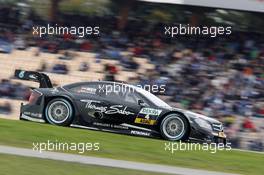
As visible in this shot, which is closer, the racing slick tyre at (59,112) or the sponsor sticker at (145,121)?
the sponsor sticker at (145,121)

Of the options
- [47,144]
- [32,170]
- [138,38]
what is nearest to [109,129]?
[47,144]

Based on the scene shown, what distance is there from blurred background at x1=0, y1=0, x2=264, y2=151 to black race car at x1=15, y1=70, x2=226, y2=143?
4.61m

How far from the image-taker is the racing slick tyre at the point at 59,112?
12531 millimetres

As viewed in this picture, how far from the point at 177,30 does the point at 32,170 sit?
1551 centimetres

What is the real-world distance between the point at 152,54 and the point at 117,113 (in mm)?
8873

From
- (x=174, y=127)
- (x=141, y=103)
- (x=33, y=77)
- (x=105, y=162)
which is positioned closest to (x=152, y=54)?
(x=33, y=77)

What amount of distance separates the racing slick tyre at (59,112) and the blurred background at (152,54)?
5682 millimetres

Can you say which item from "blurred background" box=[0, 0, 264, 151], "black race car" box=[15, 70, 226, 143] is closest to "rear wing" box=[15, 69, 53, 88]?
"black race car" box=[15, 70, 226, 143]

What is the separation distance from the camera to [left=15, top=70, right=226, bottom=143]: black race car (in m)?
12.2

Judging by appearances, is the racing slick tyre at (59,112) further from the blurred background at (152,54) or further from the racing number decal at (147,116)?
the blurred background at (152,54)

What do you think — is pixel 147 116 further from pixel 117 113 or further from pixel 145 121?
pixel 117 113

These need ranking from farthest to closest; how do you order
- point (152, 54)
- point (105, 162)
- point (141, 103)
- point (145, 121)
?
point (152, 54), point (141, 103), point (145, 121), point (105, 162)

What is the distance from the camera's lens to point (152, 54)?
21094 mm

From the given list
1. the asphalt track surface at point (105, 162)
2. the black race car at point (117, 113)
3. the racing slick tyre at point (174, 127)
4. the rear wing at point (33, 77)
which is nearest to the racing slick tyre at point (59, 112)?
the black race car at point (117, 113)
